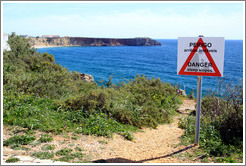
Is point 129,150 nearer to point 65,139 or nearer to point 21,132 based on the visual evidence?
point 65,139

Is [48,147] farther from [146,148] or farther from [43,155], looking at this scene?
[146,148]

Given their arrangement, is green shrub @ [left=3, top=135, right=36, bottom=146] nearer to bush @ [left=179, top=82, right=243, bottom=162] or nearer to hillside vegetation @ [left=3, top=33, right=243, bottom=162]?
hillside vegetation @ [left=3, top=33, right=243, bottom=162]

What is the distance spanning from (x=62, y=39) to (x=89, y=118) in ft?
525

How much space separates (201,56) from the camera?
5109 millimetres

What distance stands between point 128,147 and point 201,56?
2.70m

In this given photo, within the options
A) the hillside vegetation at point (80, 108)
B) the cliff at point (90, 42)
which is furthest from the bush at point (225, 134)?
the cliff at point (90, 42)

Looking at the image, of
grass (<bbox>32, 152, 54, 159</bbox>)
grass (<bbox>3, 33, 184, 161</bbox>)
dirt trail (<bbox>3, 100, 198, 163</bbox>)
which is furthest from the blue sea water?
grass (<bbox>32, 152, 54, 159</bbox>)

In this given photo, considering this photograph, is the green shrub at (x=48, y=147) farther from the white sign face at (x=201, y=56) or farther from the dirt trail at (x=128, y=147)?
the white sign face at (x=201, y=56)

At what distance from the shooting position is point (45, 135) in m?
5.74

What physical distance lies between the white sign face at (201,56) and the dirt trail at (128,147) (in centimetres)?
185

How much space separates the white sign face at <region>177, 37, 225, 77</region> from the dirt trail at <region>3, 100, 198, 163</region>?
1.85 m

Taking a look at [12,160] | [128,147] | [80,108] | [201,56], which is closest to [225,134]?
[201,56]

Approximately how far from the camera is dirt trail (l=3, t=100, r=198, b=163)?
489 cm

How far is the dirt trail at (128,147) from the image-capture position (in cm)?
489
